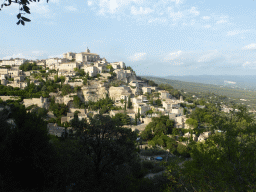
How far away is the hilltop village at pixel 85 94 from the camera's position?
95.0 ft

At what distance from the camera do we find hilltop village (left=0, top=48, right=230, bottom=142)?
29.0 metres

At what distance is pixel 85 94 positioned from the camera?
116ft

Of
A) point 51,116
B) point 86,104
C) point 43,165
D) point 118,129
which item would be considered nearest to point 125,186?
point 118,129

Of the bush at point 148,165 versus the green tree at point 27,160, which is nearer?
the green tree at point 27,160

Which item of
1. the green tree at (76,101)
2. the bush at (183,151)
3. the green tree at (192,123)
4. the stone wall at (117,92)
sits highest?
the stone wall at (117,92)

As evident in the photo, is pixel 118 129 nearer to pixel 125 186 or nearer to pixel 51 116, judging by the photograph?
pixel 125 186

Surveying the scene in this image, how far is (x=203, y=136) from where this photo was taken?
2481 cm

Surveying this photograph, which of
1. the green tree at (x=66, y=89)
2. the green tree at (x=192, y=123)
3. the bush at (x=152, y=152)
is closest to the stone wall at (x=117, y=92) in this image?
the green tree at (x=66, y=89)

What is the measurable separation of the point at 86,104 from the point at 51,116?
7.25m

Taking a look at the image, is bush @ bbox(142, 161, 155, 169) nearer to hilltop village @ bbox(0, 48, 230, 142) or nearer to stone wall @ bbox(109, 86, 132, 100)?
hilltop village @ bbox(0, 48, 230, 142)

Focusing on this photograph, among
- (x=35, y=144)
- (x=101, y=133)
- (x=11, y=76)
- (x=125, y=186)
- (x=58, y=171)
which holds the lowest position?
(x=125, y=186)

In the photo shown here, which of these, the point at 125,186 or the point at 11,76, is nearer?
the point at 125,186

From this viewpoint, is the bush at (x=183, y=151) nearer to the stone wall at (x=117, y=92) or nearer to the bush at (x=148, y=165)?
the bush at (x=148, y=165)

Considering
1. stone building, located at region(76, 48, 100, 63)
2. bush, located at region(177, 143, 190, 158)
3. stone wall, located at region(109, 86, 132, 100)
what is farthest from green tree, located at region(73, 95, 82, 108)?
bush, located at region(177, 143, 190, 158)
